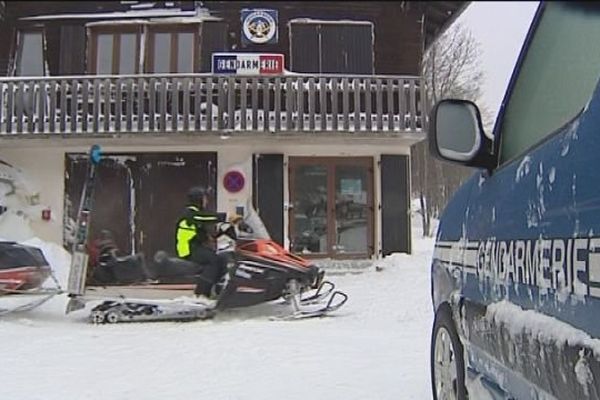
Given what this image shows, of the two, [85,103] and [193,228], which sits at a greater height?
[85,103]

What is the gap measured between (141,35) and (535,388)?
14783mm

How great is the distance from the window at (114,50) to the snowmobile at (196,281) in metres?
8.34

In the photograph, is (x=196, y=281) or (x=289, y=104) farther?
(x=289, y=104)

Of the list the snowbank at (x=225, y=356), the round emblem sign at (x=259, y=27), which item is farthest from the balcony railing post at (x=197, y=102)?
the snowbank at (x=225, y=356)

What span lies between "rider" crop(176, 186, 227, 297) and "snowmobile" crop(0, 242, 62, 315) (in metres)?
1.57

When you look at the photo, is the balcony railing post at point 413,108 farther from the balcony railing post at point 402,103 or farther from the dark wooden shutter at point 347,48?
the dark wooden shutter at point 347,48

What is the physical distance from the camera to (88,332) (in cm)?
792

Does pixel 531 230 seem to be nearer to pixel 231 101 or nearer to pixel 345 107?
pixel 345 107

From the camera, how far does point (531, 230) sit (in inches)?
95.3

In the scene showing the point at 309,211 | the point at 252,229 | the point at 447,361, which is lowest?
the point at 447,361

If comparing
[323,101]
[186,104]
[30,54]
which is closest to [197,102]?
[186,104]

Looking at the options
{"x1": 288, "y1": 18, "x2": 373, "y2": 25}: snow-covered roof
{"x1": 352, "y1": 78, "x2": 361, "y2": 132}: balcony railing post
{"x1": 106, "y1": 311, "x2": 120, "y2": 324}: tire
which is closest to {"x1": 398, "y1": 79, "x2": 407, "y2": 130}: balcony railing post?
{"x1": 352, "y1": 78, "x2": 361, "y2": 132}: balcony railing post

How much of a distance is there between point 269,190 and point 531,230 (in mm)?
12477

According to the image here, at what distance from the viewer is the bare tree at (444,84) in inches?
628
